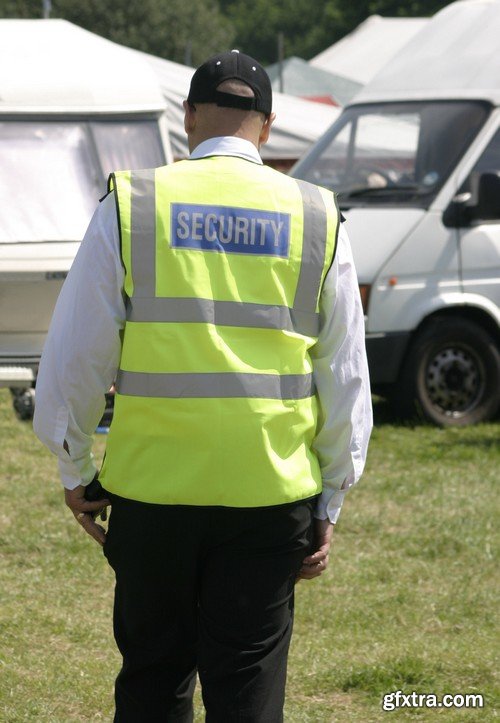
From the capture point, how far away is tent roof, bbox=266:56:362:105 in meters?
26.3

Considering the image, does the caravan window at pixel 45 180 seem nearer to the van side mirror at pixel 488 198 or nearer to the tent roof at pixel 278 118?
the van side mirror at pixel 488 198

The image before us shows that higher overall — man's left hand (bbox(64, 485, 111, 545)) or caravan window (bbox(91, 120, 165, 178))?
man's left hand (bbox(64, 485, 111, 545))

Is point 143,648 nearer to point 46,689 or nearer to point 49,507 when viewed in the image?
point 46,689

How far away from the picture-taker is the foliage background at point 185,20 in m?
53.6

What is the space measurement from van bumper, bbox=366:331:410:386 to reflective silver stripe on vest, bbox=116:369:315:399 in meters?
5.80

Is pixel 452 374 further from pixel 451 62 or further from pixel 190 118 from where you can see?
pixel 190 118

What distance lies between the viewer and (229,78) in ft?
9.50

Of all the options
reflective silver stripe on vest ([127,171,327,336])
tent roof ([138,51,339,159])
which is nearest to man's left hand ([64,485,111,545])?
reflective silver stripe on vest ([127,171,327,336])

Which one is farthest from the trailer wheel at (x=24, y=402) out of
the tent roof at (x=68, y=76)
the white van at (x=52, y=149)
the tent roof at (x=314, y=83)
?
the tent roof at (x=314, y=83)

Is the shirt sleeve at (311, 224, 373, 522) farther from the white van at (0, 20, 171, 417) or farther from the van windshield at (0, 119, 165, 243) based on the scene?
the van windshield at (0, 119, 165, 243)

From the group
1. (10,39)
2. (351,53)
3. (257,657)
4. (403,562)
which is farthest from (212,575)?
(351,53)

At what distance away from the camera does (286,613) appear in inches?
117

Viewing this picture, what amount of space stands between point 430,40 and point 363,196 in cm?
172

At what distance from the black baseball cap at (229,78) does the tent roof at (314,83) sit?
23.4m
